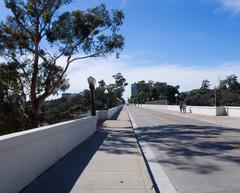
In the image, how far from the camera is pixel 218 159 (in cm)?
1273

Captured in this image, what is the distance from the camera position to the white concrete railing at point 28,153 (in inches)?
281

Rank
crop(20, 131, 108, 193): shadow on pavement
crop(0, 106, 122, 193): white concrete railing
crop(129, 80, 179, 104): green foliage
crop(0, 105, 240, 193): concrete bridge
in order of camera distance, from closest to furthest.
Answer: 1. crop(0, 106, 122, 193): white concrete railing
2. crop(0, 105, 240, 193): concrete bridge
3. crop(20, 131, 108, 193): shadow on pavement
4. crop(129, 80, 179, 104): green foliage

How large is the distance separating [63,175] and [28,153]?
1506 millimetres

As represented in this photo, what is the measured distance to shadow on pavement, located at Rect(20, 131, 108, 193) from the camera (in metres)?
8.32

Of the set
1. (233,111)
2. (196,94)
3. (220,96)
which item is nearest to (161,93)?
(196,94)

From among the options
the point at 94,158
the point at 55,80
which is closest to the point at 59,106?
the point at 55,80

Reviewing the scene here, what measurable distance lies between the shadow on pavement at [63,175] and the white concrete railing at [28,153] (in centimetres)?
16

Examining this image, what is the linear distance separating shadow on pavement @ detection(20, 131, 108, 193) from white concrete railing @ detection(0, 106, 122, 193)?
156mm

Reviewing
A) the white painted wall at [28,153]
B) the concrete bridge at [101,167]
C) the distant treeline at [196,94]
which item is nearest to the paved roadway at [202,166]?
the concrete bridge at [101,167]

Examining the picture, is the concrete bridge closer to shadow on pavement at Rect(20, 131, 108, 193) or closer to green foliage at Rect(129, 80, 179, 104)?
shadow on pavement at Rect(20, 131, 108, 193)

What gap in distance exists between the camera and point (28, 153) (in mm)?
8672

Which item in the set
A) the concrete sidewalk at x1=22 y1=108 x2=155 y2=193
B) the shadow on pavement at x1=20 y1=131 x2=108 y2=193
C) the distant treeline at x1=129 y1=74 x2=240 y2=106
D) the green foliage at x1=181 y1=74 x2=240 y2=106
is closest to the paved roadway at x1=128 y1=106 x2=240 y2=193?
the concrete sidewalk at x1=22 y1=108 x2=155 y2=193

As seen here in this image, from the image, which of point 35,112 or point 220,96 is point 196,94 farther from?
point 35,112

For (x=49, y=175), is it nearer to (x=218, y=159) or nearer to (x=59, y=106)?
(x=218, y=159)
